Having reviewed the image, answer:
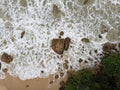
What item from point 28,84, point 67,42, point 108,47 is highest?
point 67,42

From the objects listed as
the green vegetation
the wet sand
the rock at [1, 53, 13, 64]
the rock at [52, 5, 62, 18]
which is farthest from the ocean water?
the green vegetation

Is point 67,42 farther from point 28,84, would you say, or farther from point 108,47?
point 28,84

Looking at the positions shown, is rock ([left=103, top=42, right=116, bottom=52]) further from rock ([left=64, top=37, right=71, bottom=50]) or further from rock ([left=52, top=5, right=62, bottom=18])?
rock ([left=52, top=5, right=62, bottom=18])

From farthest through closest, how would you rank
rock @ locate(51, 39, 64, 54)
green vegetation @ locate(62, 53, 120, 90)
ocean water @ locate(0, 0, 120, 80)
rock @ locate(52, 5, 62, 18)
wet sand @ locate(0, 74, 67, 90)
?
rock @ locate(52, 5, 62, 18) → ocean water @ locate(0, 0, 120, 80) → rock @ locate(51, 39, 64, 54) → wet sand @ locate(0, 74, 67, 90) → green vegetation @ locate(62, 53, 120, 90)

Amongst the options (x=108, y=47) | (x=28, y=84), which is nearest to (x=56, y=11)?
(x=108, y=47)

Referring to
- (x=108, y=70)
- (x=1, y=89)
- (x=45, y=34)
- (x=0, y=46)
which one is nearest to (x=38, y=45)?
(x=45, y=34)
